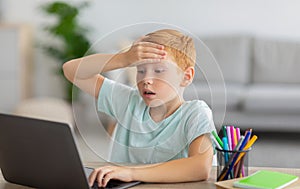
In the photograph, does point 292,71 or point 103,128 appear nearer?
point 103,128

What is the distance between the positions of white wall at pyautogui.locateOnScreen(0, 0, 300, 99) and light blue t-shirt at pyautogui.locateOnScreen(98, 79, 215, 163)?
13.3ft

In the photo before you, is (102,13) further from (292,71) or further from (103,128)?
(103,128)

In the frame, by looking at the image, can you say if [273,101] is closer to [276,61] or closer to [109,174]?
[276,61]

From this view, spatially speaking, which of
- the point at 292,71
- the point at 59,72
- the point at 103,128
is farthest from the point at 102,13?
the point at 103,128

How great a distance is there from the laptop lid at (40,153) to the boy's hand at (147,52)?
283mm

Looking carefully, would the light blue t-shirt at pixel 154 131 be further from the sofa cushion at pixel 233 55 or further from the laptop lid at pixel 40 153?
the sofa cushion at pixel 233 55

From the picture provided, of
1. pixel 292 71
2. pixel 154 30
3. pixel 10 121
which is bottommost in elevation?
pixel 292 71

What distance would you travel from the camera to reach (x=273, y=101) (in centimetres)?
466

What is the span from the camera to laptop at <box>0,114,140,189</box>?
1287 millimetres

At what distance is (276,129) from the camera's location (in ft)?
15.9

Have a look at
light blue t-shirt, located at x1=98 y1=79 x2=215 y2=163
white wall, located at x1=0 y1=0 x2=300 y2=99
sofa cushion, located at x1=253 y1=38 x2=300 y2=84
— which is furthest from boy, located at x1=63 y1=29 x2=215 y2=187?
white wall, located at x1=0 y1=0 x2=300 y2=99

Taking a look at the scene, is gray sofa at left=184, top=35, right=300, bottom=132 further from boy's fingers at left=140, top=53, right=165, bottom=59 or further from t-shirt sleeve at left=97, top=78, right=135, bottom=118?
boy's fingers at left=140, top=53, right=165, bottom=59

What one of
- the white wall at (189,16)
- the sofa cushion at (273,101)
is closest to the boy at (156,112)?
the sofa cushion at (273,101)

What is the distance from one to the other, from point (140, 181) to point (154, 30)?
13.2 inches
